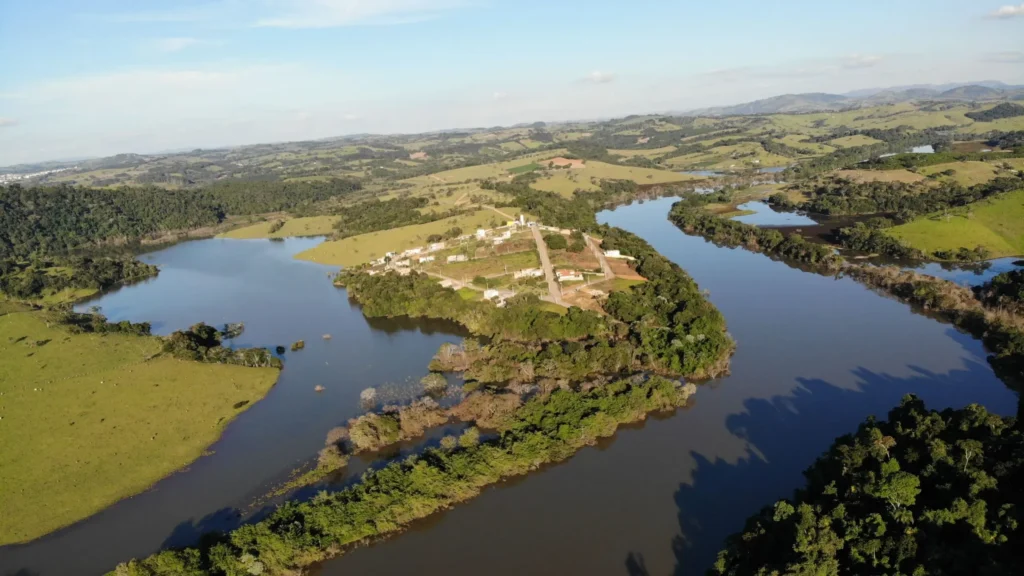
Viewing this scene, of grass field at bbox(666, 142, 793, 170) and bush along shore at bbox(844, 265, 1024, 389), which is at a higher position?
grass field at bbox(666, 142, 793, 170)

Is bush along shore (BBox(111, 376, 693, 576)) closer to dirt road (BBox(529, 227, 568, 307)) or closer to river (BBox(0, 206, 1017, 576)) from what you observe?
river (BBox(0, 206, 1017, 576))

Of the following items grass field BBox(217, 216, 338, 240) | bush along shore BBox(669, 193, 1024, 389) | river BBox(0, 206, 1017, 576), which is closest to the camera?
river BBox(0, 206, 1017, 576)

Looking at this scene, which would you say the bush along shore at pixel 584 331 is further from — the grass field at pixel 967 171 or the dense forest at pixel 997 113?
the dense forest at pixel 997 113

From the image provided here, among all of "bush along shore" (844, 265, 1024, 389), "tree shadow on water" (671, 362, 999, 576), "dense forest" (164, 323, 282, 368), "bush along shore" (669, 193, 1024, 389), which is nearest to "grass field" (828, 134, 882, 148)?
"bush along shore" (669, 193, 1024, 389)

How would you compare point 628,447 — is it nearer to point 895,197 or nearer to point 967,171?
point 895,197

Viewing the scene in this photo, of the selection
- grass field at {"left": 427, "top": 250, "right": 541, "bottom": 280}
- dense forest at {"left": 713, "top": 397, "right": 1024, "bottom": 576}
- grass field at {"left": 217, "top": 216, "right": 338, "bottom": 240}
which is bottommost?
dense forest at {"left": 713, "top": 397, "right": 1024, "bottom": 576}
